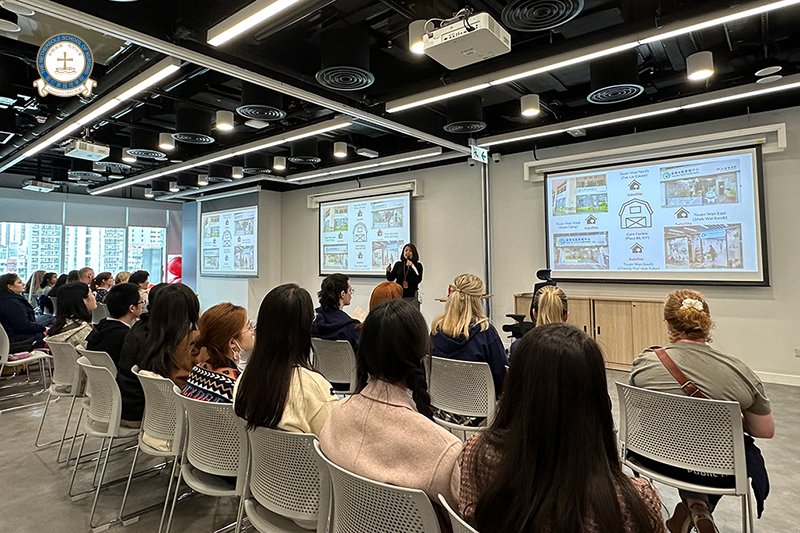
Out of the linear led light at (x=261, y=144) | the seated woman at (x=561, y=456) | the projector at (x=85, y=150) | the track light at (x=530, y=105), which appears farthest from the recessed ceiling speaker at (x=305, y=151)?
the seated woman at (x=561, y=456)

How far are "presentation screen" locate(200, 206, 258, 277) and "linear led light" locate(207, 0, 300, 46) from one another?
7052mm

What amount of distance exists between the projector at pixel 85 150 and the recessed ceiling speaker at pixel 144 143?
33 cm

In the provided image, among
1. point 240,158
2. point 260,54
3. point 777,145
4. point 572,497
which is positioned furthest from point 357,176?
point 572,497

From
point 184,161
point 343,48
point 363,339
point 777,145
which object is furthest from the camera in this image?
point 184,161

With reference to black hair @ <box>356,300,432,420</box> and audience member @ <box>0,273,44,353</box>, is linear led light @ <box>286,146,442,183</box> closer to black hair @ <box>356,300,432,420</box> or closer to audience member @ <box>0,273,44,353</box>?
audience member @ <box>0,273,44,353</box>

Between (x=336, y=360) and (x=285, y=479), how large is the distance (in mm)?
1797

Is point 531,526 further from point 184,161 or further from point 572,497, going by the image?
point 184,161

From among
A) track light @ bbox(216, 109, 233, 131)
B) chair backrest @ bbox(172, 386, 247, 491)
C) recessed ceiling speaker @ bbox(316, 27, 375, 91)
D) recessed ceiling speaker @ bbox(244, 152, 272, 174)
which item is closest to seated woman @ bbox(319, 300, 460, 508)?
chair backrest @ bbox(172, 386, 247, 491)

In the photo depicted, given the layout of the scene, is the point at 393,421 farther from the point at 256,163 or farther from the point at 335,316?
the point at 256,163

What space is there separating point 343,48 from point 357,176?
5.23m

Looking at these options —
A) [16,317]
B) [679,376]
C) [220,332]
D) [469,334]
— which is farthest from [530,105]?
[16,317]

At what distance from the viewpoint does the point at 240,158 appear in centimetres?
792

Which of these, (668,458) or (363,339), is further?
(668,458)

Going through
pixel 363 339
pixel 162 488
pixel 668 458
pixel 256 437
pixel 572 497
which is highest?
pixel 363 339
